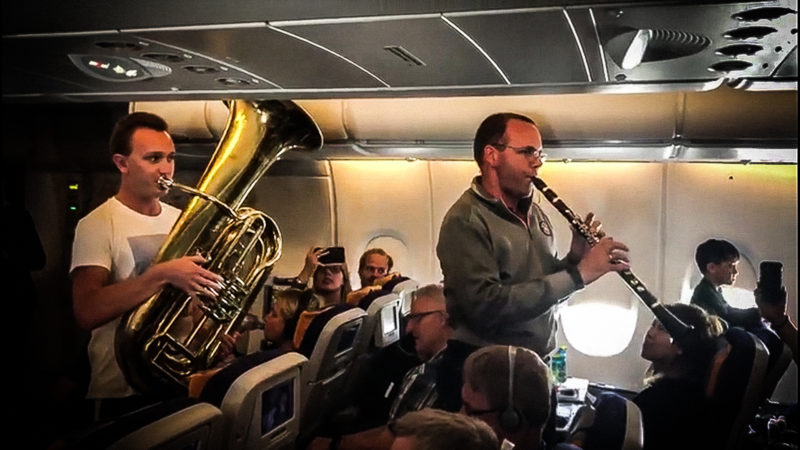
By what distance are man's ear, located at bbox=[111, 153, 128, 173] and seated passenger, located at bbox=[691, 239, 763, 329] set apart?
1431mm

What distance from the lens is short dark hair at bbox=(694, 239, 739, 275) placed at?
5.08ft

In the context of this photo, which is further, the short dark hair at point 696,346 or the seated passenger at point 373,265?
the seated passenger at point 373,265

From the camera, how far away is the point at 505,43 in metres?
1.53

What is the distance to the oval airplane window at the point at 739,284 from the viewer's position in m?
1.54

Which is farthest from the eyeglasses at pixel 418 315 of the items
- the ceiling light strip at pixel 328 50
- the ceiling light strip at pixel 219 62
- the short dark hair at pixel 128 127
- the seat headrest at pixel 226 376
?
the short dark hair at pixel 128 127

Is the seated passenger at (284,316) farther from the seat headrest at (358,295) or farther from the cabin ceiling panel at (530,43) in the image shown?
the cabin ceiling panel at (530,43)

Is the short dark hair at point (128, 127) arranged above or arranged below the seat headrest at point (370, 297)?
above

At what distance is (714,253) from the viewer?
156 cm

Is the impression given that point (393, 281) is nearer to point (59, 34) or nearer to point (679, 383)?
point (679, 383)

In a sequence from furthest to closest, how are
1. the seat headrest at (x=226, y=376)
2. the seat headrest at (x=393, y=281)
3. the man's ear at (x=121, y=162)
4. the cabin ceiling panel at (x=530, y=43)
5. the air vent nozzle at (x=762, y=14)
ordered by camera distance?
the man's ear at (x=121, y=162), the seat headrest at (x=393, y=281), the seat headrest at (x=226, y=376), the cabin ceiling panel at (x=530, y=43), the air vent nozzle at (x=762, y=14)

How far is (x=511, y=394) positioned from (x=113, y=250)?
1075 mm

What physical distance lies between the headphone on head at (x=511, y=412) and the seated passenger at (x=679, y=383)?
27cm

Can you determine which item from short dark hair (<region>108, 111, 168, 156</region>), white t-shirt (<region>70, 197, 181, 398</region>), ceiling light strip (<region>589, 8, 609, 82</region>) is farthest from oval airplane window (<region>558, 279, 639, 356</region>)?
short dark hair (<region>108, 111, 168, 156</region>)

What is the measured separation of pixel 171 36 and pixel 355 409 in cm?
102
